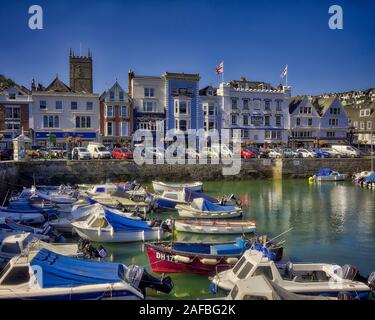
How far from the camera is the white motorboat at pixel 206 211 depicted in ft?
86.9

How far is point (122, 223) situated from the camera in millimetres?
21078

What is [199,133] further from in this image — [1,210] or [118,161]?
[1,210]

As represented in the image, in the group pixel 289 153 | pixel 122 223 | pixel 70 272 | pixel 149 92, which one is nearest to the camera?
pixel 70 272

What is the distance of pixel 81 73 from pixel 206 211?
42398mm

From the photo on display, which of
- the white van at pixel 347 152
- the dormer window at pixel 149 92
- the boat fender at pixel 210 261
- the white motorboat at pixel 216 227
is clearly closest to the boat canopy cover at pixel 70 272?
the boat fender at pixel 210 261

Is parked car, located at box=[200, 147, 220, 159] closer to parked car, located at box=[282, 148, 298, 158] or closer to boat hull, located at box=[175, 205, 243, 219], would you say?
parked car, located at box=[282, 148, 298, 158]

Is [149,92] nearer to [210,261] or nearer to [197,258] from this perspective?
[197,258]

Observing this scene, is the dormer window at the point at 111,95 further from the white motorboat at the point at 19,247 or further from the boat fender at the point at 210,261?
the boat fender at the point at 210,261

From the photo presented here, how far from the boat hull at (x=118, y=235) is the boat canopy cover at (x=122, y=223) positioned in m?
0.23

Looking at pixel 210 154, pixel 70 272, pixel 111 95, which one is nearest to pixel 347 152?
pixel 210 154

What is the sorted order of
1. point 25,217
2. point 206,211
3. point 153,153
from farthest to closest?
1. point 153,153
2. point 206,211
3. point 25,217

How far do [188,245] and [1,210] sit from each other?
12.6m

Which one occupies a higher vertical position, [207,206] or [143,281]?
[207,206]

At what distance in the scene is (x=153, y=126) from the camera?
58.7m
